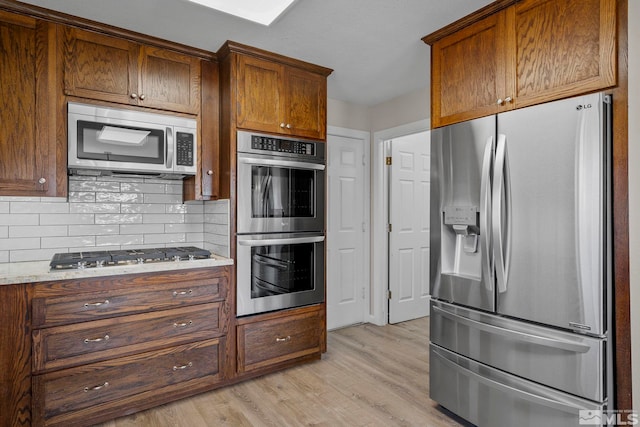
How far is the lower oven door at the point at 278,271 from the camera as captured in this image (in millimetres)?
2676

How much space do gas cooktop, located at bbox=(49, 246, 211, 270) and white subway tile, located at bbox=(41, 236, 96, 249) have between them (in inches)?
3.4

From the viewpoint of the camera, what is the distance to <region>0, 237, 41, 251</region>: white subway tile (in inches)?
94.1

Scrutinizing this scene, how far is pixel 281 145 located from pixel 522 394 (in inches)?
85.9

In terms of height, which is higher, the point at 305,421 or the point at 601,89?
the point at 601,89

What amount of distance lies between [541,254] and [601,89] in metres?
0.79

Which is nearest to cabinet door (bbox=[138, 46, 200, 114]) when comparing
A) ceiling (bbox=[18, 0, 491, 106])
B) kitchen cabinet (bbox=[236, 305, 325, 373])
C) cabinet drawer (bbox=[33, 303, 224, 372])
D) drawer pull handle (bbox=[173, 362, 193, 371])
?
ceiling (bbox=[18, 0, 491, 106])

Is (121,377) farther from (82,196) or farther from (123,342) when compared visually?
(82,196)

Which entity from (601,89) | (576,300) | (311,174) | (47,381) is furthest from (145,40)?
(576,300)

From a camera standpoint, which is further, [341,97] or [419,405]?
[341,97]

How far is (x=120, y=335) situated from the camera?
2.21 meters

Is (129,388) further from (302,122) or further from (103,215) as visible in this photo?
(302,122)

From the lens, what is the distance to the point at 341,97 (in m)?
3.78

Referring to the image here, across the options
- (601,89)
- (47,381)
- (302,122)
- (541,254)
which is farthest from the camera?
(302,122)

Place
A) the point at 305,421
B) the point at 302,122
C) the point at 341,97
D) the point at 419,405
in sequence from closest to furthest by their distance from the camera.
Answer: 1. the point at 305,421
2. the point at 419,405
3. the point at 302,122
4. the point at 341,97
